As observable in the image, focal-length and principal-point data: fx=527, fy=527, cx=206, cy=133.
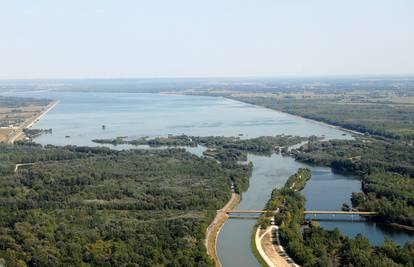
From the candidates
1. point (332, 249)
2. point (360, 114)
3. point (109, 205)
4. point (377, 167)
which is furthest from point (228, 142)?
point (332, 249)

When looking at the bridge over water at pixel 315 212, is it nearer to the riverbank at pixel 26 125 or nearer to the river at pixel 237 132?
the river at pixel 237 132

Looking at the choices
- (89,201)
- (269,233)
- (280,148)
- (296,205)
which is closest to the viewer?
(269,233)

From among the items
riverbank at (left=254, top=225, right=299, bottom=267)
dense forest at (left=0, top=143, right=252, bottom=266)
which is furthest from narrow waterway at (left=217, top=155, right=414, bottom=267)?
dense forest at (left=0, top=143, right=252, bottom=266)

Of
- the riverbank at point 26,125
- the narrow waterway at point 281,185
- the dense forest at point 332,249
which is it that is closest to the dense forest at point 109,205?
the narrow waterway at point 281,185

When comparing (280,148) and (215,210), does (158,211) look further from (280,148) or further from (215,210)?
(280,148)

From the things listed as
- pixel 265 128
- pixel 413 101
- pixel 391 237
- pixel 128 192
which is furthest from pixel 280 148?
pixel 413 101

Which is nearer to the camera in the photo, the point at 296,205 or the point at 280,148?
the point at 296,205

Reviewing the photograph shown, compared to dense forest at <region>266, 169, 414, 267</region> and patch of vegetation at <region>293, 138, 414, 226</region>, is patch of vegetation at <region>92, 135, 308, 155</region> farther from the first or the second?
dense forest at <region>266, 169, 414, 267</region>
